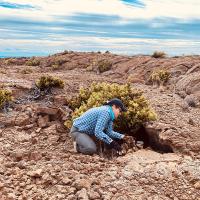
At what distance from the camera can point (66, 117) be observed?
12.3 meters

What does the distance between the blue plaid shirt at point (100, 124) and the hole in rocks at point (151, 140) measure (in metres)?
0.99

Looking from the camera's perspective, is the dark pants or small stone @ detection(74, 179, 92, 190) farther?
the dark pants

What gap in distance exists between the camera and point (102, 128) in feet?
29.9

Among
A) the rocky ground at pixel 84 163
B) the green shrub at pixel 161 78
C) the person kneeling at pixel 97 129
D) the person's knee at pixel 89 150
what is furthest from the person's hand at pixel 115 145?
the green shrub at pixel 161 78

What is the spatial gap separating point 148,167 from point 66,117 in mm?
4591

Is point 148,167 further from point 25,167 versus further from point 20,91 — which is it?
point 20,91

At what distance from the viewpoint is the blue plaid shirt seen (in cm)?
909

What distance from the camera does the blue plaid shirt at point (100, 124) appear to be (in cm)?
909

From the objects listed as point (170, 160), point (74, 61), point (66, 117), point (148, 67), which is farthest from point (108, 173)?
point (74, 61)

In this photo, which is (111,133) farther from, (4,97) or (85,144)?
(4,97)

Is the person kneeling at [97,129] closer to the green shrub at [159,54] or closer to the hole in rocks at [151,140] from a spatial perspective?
the hole in rocks at [151,140]

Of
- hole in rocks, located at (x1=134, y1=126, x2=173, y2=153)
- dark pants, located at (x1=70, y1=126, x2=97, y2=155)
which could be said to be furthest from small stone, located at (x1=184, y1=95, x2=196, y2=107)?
dark pants, located at (x1=70, y1=126, x2=97, y2=155)

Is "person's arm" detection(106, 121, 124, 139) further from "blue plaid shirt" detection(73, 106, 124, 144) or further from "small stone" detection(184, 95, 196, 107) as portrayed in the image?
"small stone" detection(184, 95, 196, 107)

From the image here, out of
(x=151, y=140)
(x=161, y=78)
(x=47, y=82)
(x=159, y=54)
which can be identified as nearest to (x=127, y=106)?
(x=151, y=140)
